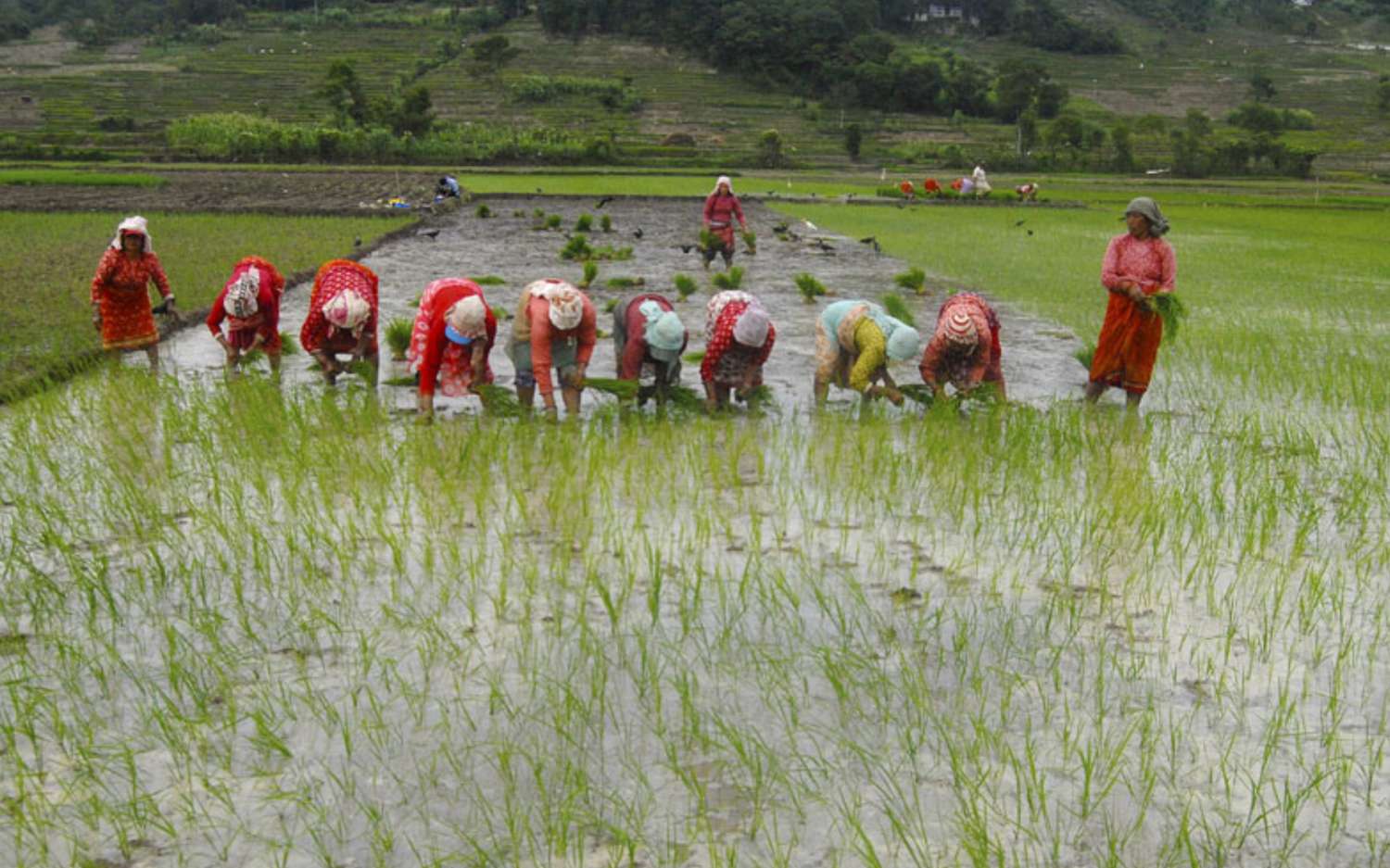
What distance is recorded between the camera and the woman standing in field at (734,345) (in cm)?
564

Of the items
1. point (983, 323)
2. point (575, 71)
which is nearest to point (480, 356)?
point (983, 323)

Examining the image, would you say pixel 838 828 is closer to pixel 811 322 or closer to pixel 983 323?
pixel 983 323

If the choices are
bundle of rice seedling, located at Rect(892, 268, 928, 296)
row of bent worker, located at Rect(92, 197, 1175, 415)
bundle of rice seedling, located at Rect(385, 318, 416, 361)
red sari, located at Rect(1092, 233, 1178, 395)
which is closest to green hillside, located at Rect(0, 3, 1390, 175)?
bundle of rice seedling, located at Rect(892, 268, 928, 296)

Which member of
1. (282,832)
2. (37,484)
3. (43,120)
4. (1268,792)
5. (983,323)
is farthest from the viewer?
(43,120)

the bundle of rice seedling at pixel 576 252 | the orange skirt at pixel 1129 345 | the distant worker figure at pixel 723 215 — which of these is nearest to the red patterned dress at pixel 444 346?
the orange skirt at pixel 1129 345

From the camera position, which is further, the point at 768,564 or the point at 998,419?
the point at 998,419

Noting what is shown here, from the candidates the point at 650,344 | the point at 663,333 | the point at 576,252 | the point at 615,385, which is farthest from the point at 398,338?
the point at 576,252

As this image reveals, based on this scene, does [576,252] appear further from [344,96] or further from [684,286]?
[344,96]

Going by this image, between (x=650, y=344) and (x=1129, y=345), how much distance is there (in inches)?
101

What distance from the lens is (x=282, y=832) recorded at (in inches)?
100

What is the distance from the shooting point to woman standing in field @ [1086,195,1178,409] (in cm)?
620

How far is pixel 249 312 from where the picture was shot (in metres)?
6.54

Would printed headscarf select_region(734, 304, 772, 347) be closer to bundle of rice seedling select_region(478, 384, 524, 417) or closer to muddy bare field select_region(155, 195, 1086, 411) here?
muddy bare field select_region(155, 195, 1086, 411)

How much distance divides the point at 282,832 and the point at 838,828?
1182 mm
